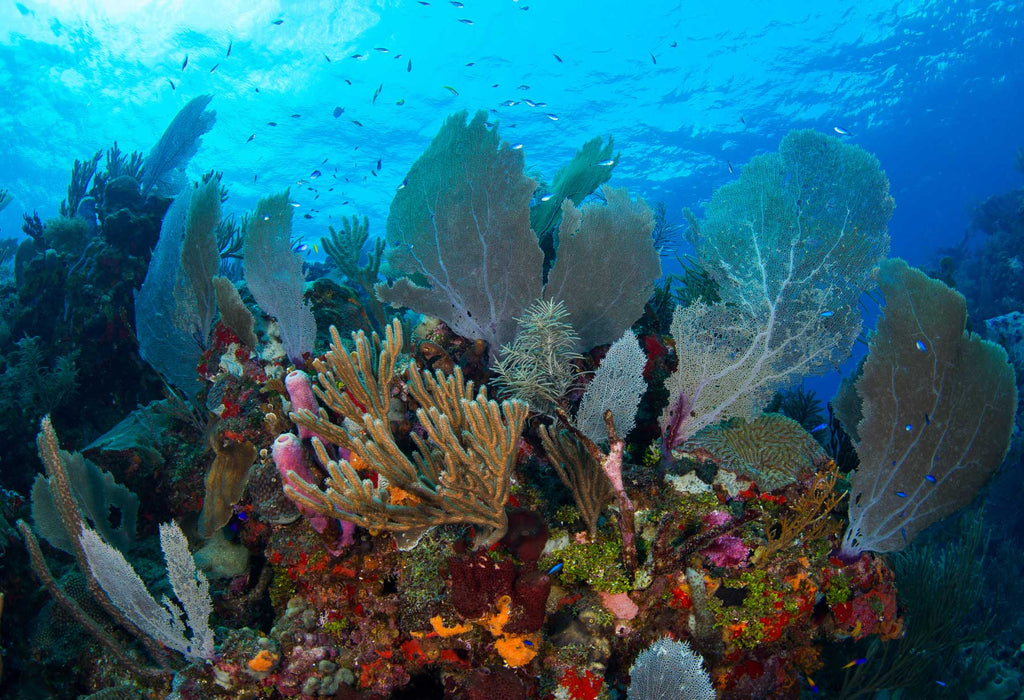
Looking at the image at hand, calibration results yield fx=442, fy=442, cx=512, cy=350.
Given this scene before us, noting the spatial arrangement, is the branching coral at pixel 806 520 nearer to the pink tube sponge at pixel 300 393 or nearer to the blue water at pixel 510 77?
the pink tube sponge at pixel 300 393

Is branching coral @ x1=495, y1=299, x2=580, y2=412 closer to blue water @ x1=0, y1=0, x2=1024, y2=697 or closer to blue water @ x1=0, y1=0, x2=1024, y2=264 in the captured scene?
blue water @ x1=0, y1=0, x2=1024, y2=697

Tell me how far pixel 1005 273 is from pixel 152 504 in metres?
23.4

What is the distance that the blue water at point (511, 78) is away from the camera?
2492cm

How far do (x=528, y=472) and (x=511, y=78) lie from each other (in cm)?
3178

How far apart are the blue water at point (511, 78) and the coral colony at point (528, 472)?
2135cm

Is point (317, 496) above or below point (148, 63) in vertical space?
below

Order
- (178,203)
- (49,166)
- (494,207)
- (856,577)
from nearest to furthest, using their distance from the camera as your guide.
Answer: (856,577) < (494,207) < (178,203) < (49,166)

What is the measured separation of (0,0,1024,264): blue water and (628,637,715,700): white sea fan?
2449cm

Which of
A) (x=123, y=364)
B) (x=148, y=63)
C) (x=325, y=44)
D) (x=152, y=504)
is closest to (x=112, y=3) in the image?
(x=148, y=63)

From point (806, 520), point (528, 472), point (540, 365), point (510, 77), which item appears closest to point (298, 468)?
point (528, 472)

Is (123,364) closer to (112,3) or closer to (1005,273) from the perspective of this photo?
(1005,273)

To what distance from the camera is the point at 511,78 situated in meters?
28.9

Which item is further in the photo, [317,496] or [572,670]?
[572,670]

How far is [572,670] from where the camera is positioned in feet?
8.30
